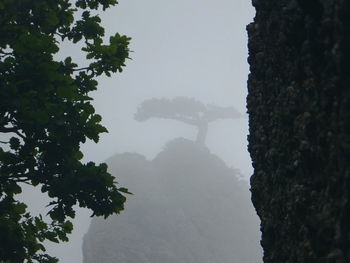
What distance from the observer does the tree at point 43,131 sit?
5.21 m

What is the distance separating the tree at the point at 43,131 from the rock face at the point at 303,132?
268cm

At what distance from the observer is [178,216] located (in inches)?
2055

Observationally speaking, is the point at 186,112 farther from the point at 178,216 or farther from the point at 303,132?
the point at 303,132

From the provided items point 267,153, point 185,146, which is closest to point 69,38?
point 267,153

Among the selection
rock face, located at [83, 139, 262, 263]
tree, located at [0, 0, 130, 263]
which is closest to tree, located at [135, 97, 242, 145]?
rock face, located at [83, 139, 262, 263]

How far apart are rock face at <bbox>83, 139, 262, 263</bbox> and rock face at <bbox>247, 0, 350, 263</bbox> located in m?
40.2

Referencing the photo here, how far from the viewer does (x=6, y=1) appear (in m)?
6.57

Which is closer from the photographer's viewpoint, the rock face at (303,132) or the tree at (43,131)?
the rock face at (303,132)

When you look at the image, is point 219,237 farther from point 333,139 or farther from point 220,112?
point 333,139

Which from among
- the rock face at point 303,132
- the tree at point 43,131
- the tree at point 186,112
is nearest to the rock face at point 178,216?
the tree at point 186,112

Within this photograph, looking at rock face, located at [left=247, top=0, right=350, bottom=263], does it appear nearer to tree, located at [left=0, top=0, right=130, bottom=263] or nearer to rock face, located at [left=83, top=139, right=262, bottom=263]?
tree, located at [left=0, top=0, right=130, bottom=263]

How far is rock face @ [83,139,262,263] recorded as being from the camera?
149 feet

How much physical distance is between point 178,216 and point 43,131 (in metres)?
48.0

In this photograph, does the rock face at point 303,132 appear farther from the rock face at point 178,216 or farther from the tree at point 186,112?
the tree at point 186,112
